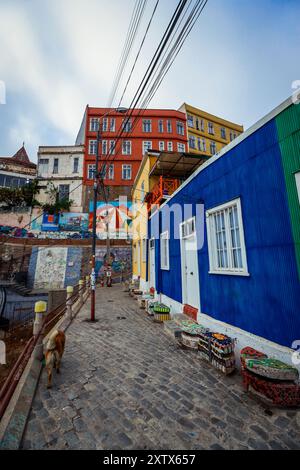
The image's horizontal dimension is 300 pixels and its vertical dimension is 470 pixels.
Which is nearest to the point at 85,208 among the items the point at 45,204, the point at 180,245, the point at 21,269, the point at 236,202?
the point at 45,204

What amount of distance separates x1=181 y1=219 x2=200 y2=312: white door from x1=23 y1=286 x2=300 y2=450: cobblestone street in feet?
6.67

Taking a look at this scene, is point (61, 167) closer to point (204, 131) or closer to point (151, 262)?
point (204, 131)

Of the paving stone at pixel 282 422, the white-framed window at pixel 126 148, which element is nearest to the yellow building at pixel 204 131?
the white-framed window at pixel 126 148

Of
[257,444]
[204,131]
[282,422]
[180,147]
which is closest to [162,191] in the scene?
[282,422]

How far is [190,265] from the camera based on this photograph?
6824 millimetres

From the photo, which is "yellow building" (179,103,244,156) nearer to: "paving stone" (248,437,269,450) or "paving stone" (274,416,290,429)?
"paving stone" (274,416,290,429)

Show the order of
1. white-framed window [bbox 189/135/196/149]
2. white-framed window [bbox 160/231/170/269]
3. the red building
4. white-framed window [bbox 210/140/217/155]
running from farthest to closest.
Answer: white-framed window [bbox 210/140/217/155] → white-framed window [bbox 189/135/196/149] → the red building → white-framed window [bbox 160/231/170/269]

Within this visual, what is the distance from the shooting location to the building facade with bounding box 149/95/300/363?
3.36 meters

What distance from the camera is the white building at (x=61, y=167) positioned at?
31.4m

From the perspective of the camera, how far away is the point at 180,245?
24.7 ft

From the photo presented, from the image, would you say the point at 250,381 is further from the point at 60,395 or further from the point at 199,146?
the point at 199,146

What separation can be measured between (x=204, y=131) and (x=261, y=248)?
1264 inches

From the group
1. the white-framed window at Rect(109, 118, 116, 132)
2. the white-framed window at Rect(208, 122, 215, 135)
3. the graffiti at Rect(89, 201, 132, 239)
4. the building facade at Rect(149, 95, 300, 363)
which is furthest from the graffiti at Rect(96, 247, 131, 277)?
the white-framed window at Rect(208, 122, 215, 135)

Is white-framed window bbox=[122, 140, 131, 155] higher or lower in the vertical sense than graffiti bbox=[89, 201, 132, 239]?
higher
